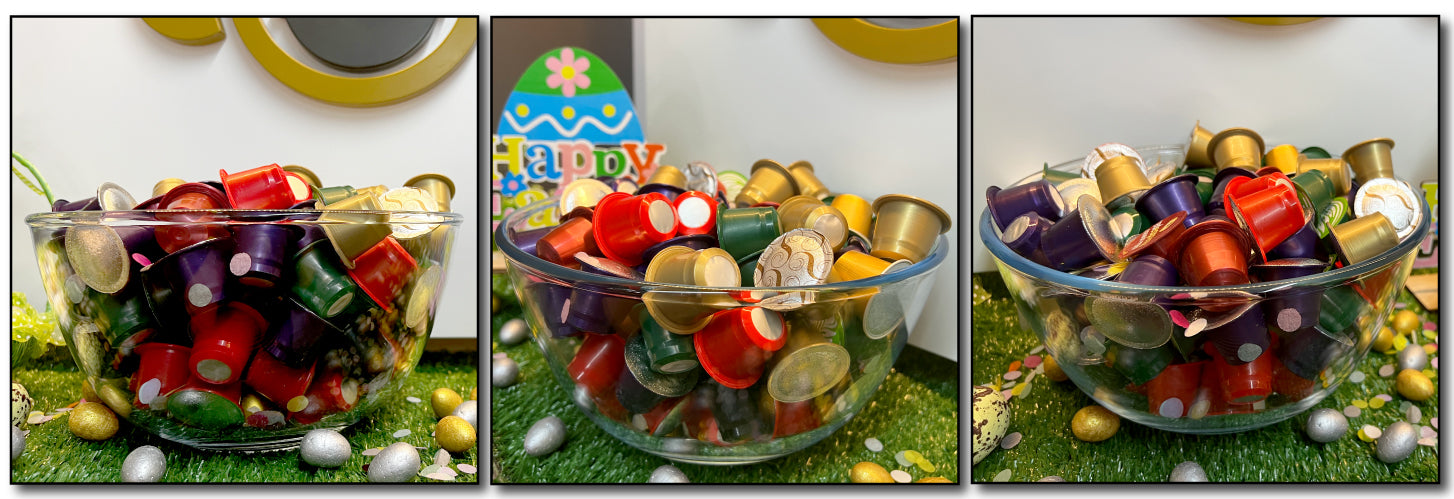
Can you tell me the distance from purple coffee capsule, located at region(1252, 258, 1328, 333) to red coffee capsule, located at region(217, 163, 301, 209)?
1.13 meters

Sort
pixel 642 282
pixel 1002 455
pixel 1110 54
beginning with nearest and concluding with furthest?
pixel 642 282 → pixel 1002 455 → pixel 1110 54

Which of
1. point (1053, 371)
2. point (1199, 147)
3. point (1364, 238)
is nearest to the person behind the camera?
point (1364, 238)

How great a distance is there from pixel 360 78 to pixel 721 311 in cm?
66

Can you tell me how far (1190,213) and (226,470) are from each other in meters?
1.24

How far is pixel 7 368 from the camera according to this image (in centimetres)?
119

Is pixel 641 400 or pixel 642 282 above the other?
pixel 642 282

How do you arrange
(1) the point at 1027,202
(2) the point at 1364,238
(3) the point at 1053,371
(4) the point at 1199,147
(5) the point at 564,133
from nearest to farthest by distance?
(2) the point at 1364,238 → (1) the point at 1027,202 → (3) the point at 1053,371 → (4) the point at 1199,147 → (5) the point at 564,133

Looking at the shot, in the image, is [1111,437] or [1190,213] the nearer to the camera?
[1190,213]

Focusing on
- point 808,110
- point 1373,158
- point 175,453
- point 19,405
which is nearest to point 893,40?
point 808,110

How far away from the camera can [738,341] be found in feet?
3.02

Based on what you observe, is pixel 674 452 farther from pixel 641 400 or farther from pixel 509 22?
pixel 509 22

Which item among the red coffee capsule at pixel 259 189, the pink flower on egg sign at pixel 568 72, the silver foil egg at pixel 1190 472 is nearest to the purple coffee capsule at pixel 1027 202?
the silver foil egg at pixel 1190 472

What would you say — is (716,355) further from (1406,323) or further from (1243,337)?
(1406,323)

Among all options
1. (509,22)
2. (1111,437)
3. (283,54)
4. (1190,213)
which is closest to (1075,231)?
(1190,213)
